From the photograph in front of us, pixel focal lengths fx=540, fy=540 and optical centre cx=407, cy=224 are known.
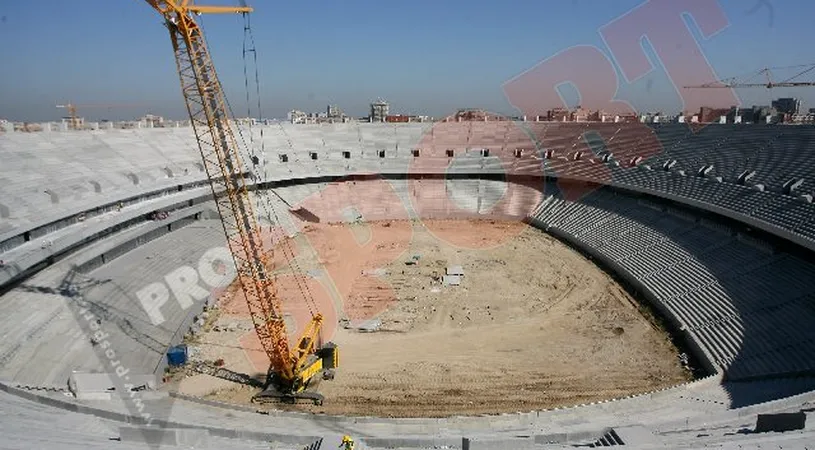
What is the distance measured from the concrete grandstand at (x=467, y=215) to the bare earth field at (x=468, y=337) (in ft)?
5.97

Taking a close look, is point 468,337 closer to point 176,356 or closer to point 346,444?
point 176,356

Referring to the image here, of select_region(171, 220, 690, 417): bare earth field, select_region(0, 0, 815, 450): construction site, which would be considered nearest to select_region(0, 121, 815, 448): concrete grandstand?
select_region(0, 0, 815, 450): construction site

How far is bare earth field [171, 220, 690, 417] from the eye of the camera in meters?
18.4

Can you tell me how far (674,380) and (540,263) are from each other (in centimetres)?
1403

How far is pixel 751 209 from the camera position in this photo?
26.3 metres

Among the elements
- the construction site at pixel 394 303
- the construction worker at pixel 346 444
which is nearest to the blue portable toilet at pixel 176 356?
the construction site at pixel 394 303

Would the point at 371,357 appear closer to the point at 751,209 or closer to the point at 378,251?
the point at 378,251

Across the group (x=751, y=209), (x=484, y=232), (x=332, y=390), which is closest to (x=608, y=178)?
(x=484, y=232)

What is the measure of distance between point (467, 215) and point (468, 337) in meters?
23.3

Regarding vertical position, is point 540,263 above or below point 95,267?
below

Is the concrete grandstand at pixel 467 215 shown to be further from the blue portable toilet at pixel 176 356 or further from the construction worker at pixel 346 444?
the blue portable toilet at pixel 176 356

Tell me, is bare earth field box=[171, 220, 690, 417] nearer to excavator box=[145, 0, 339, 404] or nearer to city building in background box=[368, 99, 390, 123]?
excavator box=[145, 0, 339, 404]

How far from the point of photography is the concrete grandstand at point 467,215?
13.4 meters

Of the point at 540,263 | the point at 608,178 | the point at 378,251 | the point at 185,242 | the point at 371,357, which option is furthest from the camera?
the point at 608,178
